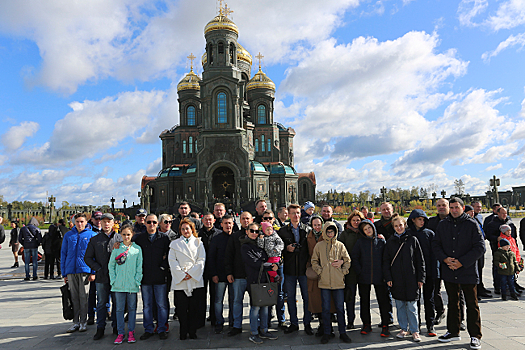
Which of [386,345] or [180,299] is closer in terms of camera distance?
[386,345]

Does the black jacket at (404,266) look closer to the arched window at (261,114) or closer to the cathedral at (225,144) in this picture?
the cathedral at (225,144)

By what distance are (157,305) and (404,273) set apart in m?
4.40

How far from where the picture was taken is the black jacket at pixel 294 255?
6.31 meters

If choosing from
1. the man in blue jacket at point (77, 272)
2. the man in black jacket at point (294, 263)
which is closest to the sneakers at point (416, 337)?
the man in black jacket at point (294, 263)

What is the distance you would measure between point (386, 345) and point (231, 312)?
2.92 meters

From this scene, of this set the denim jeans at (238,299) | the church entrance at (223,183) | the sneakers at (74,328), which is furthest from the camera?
the church entrance at (223,183)

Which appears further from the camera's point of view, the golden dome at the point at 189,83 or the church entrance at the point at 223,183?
the golden dome at the point at 189,83

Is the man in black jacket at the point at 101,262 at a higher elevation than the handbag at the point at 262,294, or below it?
higher

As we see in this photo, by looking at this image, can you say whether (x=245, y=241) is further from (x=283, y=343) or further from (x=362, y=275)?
(x=362, y=275)

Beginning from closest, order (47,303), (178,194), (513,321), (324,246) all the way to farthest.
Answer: (324,246)
(513,321)
(47,303)
(178,194)

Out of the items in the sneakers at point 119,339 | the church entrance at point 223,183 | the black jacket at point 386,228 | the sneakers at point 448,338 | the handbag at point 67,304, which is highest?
the church entrance at point 223,183

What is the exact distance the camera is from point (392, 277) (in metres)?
6.03

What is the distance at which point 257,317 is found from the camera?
19.8 ft

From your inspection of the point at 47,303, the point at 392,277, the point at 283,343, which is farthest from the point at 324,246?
the point at 47,303
